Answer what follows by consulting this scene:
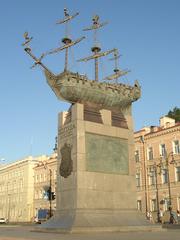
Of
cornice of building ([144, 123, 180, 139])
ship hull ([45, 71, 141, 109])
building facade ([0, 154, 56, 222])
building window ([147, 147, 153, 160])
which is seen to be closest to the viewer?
ship hull ([45, 71, 141, 109])

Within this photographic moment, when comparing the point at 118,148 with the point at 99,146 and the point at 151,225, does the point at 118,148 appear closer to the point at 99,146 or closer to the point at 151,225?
the point at 99,146

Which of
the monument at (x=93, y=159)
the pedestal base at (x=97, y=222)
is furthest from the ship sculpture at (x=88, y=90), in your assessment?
the pedestal base at (x=97, y=222)

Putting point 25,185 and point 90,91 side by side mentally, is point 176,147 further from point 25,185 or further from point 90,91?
point 25,185

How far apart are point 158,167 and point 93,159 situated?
33.7 meters

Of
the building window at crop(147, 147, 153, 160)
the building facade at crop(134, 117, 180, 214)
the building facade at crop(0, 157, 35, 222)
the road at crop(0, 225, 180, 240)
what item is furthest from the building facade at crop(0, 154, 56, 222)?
the road at crop(0, 225, 180, 240)

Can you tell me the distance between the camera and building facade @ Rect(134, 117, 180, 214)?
51.7m

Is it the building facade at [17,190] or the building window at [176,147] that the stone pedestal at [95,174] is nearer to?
the building window at [176,147]

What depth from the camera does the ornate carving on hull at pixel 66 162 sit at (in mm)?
22359

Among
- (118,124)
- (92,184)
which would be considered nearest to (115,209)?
(92,184)

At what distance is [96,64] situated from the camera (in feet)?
104

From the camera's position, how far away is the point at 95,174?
22.2m

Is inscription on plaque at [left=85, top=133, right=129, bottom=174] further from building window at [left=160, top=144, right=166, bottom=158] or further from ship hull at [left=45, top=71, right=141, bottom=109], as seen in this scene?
building window at [left=160, top=144, right=166, bottom=158]

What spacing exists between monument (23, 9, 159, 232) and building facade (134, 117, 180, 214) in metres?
28.4

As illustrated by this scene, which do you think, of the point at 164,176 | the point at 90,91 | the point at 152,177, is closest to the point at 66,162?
the point at 90,91
